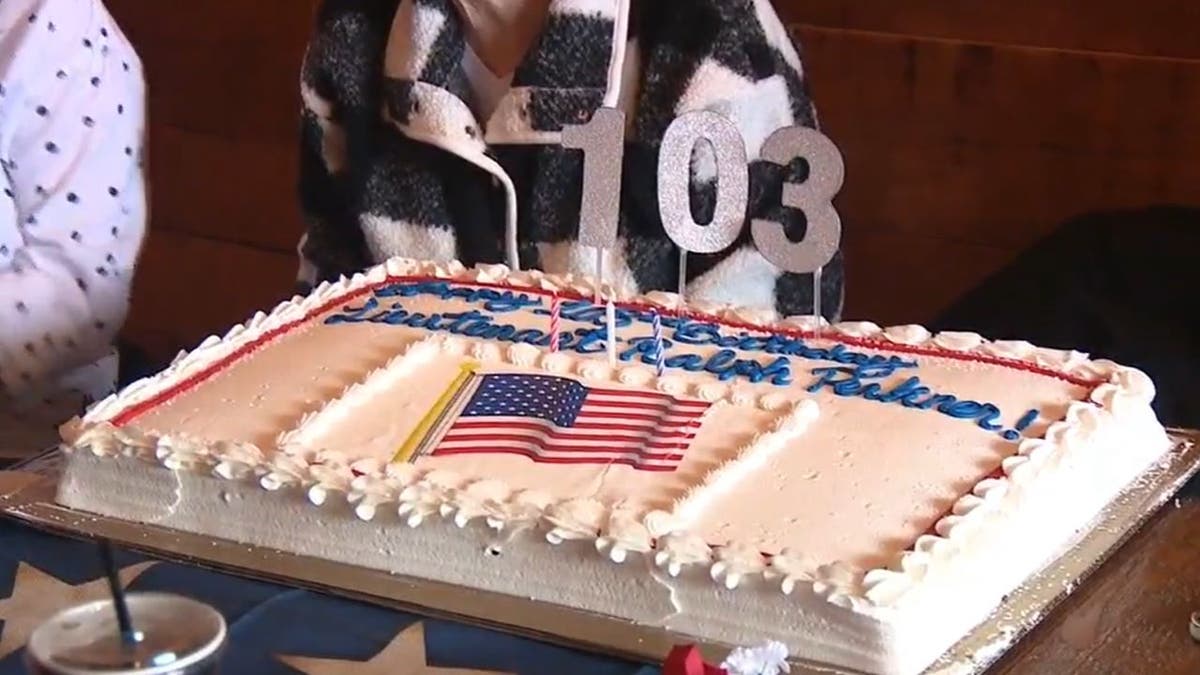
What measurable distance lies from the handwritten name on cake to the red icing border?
0.01 m

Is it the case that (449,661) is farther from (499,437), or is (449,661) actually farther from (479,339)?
(479,339)

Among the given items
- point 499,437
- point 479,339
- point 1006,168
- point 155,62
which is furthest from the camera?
point 155,62

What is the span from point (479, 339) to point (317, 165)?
0.48 metres

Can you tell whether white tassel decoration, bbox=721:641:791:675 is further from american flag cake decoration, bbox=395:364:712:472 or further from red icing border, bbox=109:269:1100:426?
red icing border, bbox=109:269:1100:426

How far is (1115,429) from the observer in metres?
1.18

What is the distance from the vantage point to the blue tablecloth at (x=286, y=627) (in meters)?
1.02

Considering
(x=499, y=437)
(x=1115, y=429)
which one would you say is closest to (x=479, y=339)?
(x=499, y=437)

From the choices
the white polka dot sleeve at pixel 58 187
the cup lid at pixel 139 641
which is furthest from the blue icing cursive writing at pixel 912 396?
the white polka dot sleeve at pixel 58 187

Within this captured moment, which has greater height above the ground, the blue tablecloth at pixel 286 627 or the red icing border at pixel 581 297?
the red icing border at pixel 581 297

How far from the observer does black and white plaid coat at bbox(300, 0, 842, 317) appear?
1594 millimetres

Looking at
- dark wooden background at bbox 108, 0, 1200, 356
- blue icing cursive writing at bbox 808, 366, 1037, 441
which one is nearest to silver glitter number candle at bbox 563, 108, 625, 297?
blue icing cursive writing at bbox 808, 366, 1037, 441

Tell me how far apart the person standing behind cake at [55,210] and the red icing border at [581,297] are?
0.39 meters

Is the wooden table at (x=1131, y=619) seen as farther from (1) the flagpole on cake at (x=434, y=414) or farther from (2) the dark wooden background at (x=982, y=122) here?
(2) the dark wooden background at (x=982, y=122)

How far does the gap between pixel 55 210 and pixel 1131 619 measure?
3.54 ft
